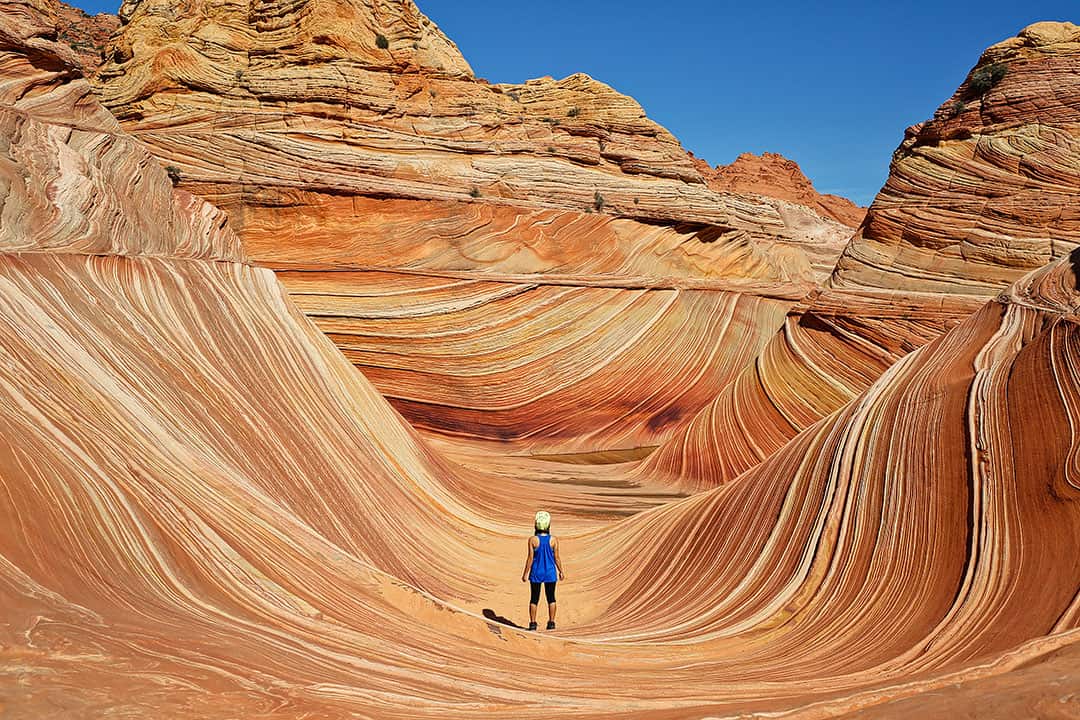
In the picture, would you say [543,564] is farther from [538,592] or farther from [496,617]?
[496,617]

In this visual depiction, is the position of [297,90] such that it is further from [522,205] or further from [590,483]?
[590,483]

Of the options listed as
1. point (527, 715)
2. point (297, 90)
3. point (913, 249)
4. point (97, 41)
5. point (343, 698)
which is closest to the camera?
point (343, 698)

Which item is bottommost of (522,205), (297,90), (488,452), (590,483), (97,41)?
(590,483)

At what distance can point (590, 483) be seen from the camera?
12.0 metres

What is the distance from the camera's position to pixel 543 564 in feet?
19.5

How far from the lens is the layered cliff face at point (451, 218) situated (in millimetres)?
15320

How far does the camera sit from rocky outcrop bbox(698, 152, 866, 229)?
47.2 meters

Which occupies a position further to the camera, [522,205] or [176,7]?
[176,7]

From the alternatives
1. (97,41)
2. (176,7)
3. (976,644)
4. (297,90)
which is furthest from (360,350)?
(97,41)

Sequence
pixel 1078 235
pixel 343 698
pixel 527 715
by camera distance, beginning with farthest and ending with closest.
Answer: pixel 1078 235 → pixel 527 715 → pixel 343 698

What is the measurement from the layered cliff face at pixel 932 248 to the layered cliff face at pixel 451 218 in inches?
140

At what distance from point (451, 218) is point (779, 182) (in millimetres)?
35844

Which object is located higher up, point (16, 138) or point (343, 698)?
point (16, 138)

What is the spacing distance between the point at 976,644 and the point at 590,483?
7854 millimetres
